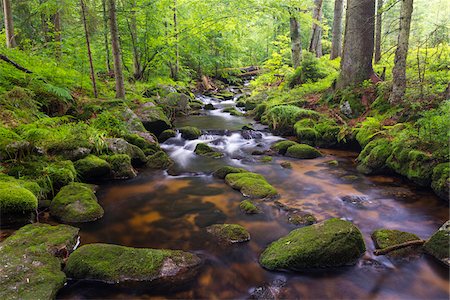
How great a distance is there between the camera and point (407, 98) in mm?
8711

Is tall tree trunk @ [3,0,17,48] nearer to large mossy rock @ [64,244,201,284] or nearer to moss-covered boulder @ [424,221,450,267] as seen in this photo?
large mossy rock @ [64,244,201,284]

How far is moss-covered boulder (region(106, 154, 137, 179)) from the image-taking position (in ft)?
25.3

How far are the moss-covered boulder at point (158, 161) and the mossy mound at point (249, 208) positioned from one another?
3.44 metres

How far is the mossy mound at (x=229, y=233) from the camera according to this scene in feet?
16.3

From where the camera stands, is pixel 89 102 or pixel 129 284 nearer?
pixel 129 284

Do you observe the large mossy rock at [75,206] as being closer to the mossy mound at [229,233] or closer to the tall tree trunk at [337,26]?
the mossy mound at [229,233]

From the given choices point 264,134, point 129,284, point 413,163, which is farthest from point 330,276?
point 264,134

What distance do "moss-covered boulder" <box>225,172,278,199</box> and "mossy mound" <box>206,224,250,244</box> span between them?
1522 mm

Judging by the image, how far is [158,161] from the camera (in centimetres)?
884

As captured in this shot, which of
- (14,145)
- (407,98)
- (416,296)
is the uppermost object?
(407,98)

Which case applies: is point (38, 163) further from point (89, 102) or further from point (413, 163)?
point (413, 163)

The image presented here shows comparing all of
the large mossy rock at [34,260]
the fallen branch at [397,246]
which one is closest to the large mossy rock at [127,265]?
the large mossy rock at [34,260]

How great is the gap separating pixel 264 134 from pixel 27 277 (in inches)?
401

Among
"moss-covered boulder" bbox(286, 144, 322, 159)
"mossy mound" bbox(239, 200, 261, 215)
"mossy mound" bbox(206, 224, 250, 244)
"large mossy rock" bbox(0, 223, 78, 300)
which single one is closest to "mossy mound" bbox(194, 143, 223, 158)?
"moss-covered boulder" bbox(286, 144, 322, 159)
